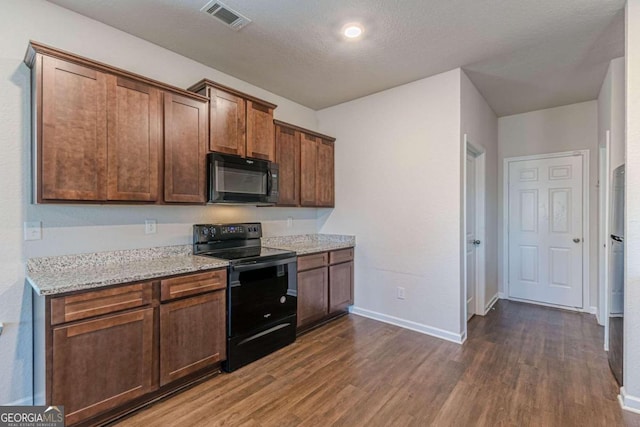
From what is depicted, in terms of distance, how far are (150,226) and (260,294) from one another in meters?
1.10

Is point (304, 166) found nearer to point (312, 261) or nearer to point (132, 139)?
point (312, 261)

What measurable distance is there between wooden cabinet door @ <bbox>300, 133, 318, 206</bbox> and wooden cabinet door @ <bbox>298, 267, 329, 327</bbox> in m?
0.88

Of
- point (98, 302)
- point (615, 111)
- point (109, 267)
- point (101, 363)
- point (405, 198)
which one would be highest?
point (615, 111)

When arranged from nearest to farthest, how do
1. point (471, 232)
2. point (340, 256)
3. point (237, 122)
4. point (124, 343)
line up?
point (124, 343) → point (237, 122) → point (340, 256) → point (471, 232)

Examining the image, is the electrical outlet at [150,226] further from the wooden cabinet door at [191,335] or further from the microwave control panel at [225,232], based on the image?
the wooden cabinet door at [191,335]

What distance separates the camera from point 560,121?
13.7 feet

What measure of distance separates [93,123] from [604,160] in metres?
4.61

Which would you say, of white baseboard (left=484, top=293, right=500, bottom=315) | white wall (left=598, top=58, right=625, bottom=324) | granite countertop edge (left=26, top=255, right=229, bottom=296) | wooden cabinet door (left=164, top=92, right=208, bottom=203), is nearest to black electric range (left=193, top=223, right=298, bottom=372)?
granite countertop edge (left=26, top=255, right=229, bottom=296)

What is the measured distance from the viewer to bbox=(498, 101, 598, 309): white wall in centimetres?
396

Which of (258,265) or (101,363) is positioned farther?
(258,265)

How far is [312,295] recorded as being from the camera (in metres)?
3.33

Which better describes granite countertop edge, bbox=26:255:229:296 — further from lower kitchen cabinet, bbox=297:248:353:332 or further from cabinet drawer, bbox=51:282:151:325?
lower kitchen cabinet, bbox=297:248:353:332

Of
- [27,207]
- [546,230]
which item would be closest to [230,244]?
[27,207]

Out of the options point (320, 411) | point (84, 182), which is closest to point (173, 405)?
point (320, 411)
